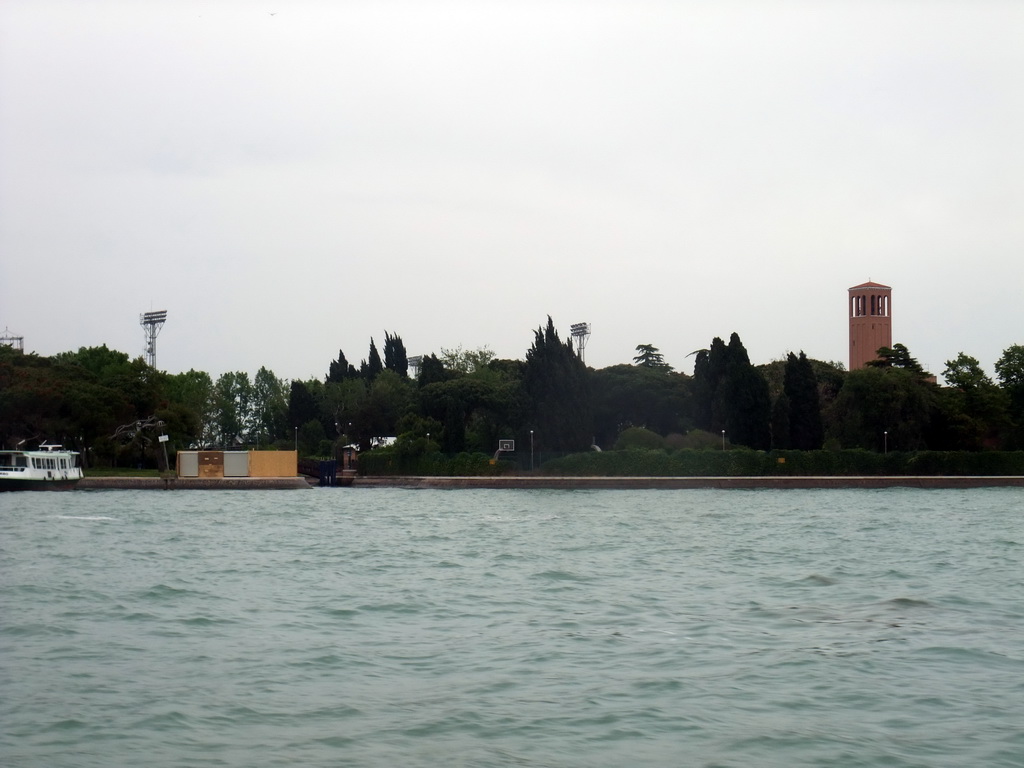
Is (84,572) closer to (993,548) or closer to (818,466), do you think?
(993,548)

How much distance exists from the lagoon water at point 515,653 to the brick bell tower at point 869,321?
7945 cm

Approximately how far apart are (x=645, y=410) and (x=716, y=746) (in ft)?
220

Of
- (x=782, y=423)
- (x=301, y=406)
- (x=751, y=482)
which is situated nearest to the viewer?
(x=751, y=482)

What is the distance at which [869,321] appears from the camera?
100 metres

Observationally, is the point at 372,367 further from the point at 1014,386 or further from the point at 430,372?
the point at 1014,386

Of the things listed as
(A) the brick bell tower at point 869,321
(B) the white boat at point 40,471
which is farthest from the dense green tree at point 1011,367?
(B) the white boat at point 40,471

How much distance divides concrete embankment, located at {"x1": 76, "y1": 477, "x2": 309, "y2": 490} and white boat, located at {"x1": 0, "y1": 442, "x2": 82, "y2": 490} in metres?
1.02

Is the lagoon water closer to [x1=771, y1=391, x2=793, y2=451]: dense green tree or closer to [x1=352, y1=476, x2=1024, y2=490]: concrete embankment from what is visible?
[x1=352, y1=476, x2=1024, y2=490]: concrete embankment

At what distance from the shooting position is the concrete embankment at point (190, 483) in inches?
2295

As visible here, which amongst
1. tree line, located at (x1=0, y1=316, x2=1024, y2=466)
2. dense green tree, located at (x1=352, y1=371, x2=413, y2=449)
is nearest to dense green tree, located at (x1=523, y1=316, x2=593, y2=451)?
tree line, located at (x1=0, y1=316, x2=1024, y2=466)

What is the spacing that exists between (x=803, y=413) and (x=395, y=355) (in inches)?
Result: 1568

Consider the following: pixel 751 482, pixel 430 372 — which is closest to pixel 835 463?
pixel 751 482

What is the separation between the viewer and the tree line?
6094 cm

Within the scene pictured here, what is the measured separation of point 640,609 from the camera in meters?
13.4
